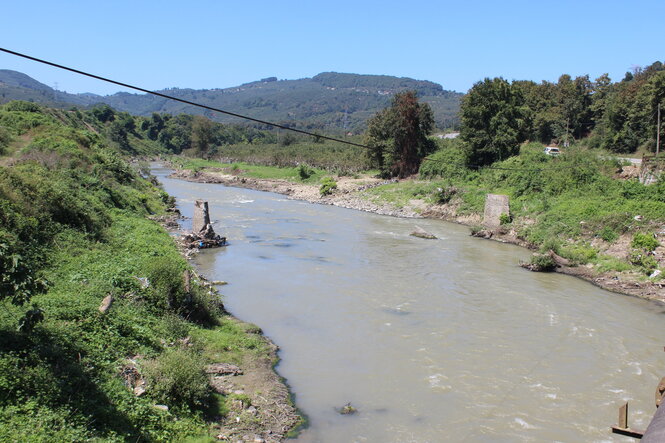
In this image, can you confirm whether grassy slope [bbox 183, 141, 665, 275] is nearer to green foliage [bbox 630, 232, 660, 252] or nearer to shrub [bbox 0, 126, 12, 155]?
green foliage [bbox 630, 232, 660, 252]

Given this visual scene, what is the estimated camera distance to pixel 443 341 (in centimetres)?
1368

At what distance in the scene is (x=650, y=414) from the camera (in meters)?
10.3

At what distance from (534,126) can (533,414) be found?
5335 cm

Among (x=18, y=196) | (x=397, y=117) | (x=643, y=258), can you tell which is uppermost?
(x=397, y=117)

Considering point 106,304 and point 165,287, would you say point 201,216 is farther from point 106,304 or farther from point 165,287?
point 106,304

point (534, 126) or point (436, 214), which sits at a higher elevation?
point (534, 126)

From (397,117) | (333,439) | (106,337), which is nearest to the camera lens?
(333,439)

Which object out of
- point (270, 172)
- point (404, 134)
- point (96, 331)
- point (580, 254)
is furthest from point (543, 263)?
point (270, 172)

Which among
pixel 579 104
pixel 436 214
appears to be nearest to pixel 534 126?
pixel 579 104

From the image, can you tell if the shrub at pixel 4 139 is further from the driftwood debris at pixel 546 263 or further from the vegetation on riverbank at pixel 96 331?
the driftwood debris at pixel 546 263

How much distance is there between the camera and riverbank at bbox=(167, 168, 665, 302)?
19703 millimetres

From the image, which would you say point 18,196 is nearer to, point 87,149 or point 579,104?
point 87,149

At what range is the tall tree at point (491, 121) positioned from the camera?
41844 mm

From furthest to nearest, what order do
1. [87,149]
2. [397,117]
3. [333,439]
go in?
[397,117]
[87,149]
[333,439]
